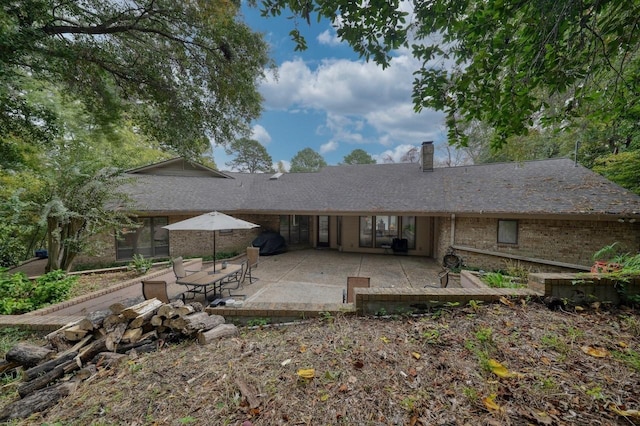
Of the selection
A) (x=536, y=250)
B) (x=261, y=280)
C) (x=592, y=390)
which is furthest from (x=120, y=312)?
(x=536, y=250)

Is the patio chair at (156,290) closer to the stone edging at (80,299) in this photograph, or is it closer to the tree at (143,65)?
the stone edging at (80,299)

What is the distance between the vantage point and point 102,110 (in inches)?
271

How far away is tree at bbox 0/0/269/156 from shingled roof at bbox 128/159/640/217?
116 inches

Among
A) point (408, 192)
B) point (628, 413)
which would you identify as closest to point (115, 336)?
point (628, 413)

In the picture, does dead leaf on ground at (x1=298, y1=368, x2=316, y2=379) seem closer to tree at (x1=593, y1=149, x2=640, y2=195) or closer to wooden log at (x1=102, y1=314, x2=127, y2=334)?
wooden log at (x1=102, y1=314, x2=127, y2=334)

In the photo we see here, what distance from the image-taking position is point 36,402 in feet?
8.02

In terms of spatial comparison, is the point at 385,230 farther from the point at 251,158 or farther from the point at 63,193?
the point at 251,158

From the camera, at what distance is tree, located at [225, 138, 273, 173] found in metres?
34.7

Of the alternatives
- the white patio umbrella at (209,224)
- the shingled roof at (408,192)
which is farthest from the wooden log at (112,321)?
the shingled roof at (408,192)

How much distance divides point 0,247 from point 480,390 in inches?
445

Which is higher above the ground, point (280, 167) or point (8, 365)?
point (280, 167)

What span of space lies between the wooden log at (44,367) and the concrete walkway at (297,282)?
1.57 meters

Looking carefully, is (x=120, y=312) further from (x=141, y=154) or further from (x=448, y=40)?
(x=141, y=154)

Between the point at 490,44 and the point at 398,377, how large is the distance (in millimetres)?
4357
